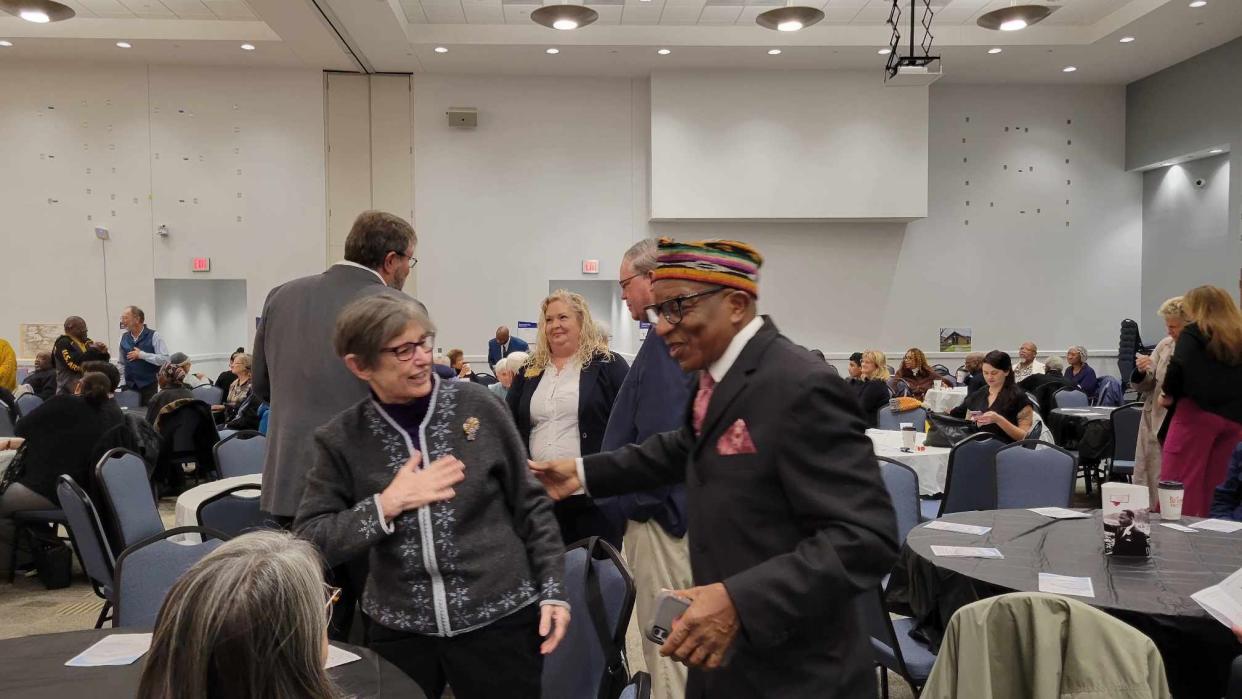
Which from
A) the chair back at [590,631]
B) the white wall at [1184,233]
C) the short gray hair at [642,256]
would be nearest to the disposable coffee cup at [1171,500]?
the short gray hair at [642,256]

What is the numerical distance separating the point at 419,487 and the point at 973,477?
13.4 ft

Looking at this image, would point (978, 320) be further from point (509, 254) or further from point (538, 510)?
point (538, 510)

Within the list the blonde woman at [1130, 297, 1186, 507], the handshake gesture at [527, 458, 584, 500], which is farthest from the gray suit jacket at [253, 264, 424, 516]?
the blonde woman at [1130, 297, 1186, 507]

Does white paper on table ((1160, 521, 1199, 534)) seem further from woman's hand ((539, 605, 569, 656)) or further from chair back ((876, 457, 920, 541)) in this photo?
woman's hand ((539, 605, 569, 656))

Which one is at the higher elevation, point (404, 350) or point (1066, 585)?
point (404, 350)

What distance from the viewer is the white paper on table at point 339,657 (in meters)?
2.16

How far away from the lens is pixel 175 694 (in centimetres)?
117

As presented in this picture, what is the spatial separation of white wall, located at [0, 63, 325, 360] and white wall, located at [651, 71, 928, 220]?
5.22 metres

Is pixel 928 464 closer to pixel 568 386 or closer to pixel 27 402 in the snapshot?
pixel 568 386

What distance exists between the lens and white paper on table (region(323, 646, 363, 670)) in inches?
85.0

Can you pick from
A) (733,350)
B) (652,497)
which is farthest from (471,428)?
(652,497)

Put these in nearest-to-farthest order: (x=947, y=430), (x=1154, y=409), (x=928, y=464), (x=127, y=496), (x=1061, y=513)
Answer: (x=1061, y=513)
(x=127, y=496)
(x=1154, y=409)
(x=928, y=464)
(x=947, y=430)

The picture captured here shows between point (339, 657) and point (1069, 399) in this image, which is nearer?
point (339, 657)

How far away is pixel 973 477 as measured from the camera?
5230 mm
